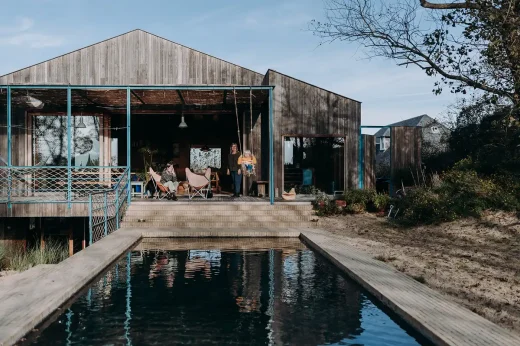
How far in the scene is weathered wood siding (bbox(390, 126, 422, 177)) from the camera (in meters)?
15.0

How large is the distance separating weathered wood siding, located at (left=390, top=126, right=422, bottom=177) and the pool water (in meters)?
8.55

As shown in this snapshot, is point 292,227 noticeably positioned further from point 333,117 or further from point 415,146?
point 415,146

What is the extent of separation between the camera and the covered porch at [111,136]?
12422 millimetres

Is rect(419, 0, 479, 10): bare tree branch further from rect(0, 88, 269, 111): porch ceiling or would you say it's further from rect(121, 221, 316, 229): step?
rect(121, 221, 316, 229): step

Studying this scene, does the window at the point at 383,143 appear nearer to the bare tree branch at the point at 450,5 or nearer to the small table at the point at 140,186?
the small table at the point at 140,186

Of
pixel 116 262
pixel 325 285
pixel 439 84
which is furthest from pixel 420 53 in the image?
pixel 116 262

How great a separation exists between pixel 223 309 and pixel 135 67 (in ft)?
39.2

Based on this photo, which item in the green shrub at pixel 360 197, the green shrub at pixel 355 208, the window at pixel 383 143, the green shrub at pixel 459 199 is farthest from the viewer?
the window at pixel 383 143

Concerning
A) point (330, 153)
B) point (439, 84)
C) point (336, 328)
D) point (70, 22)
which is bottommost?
point (336, 328)

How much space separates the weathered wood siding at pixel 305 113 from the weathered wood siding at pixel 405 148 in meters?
1.29

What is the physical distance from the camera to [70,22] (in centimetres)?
1142

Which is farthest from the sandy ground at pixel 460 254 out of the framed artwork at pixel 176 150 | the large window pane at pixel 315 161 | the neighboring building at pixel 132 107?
the framed artwork at pixel 176 150

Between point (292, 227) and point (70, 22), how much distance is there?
270 inches

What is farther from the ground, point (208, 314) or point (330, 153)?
point (330, 153)
